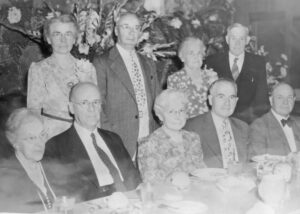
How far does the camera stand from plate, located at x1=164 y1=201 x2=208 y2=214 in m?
1.87

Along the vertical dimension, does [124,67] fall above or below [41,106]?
above

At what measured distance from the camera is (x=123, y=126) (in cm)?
311

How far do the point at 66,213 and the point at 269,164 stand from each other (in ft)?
3.41

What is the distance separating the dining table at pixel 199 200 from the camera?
189cm

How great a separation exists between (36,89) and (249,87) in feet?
5.26

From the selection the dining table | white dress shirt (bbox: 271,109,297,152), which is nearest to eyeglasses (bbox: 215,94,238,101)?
white dress shirt (bbox: 271,109,297,152)

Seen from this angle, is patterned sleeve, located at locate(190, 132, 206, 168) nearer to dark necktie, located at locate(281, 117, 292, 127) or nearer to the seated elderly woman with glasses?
the seated elderly woman with glasses

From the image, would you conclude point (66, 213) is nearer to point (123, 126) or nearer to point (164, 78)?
point (123, 126)

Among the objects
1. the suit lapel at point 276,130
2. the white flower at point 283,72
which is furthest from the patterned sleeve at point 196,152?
the white flower at point 283,72

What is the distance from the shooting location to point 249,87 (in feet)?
11.5

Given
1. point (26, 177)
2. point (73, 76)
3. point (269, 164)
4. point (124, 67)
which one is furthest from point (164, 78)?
point (26, 177)

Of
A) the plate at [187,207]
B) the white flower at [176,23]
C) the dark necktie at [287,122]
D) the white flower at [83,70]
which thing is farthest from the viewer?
the white flower at [176,23]

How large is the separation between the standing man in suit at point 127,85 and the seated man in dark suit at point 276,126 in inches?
29.1

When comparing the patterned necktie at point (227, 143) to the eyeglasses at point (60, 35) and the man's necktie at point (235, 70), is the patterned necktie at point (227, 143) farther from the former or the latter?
the eyeglasses at point (60, 35)
